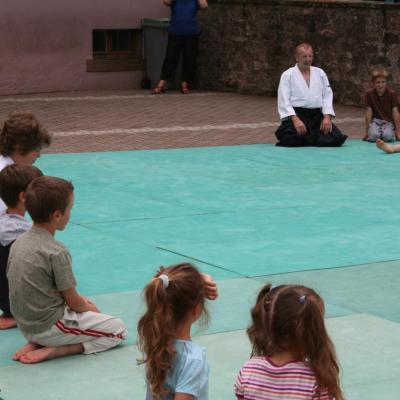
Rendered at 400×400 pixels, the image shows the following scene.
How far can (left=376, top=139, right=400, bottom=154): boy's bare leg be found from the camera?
12.1 meters

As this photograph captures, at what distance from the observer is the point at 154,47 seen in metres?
18.9

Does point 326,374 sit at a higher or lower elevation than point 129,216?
higher

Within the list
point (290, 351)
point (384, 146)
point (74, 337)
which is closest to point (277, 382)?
point (290, 351)

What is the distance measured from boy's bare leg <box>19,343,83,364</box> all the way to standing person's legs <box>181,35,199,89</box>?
13113 mm

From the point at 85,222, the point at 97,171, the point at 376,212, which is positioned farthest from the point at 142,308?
the point at 97,171

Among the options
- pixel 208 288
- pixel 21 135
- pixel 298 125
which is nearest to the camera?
pixel 208 288

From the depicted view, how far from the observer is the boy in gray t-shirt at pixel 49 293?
5.14 metres

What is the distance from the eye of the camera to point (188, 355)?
11.8 feet

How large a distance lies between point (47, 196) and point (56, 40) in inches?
523

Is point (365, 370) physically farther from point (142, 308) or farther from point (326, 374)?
point (326, 374)

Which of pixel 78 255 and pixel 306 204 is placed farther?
pixel 306 204

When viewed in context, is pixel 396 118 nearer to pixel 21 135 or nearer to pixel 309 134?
pixel 309 134

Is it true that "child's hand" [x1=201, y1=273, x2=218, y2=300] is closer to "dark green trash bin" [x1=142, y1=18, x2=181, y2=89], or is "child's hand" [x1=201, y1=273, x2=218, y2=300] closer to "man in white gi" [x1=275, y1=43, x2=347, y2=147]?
"man in white gi" [x1=275, y1=43, x2=347, y2=147]

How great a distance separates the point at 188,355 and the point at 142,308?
2563mm
